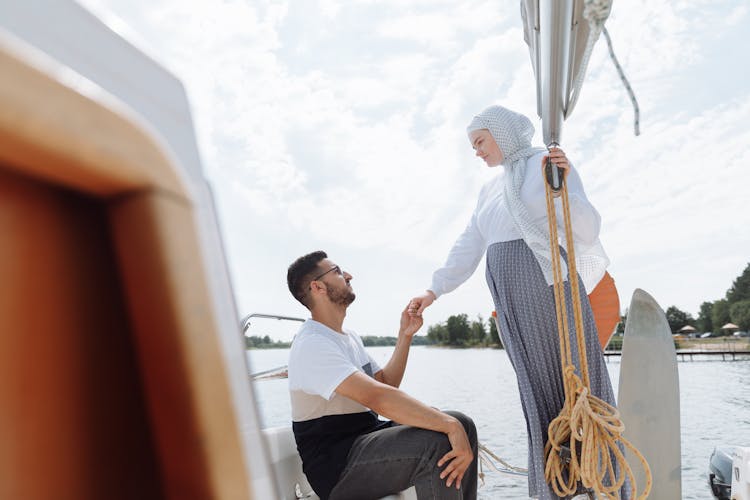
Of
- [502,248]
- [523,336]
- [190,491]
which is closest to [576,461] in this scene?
[523,336]

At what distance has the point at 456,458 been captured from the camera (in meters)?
1.96

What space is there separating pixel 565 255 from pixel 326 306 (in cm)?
90

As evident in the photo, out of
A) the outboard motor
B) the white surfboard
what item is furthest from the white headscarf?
the outboard motor

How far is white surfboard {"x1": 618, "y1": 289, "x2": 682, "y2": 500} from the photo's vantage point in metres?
3.36

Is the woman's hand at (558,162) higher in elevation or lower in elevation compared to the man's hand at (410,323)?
higher

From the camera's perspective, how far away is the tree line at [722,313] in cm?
4778

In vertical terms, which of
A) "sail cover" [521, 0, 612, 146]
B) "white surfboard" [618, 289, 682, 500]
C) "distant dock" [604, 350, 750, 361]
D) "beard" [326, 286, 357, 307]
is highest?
A: "sail cover" [521, 0, 612, 146]

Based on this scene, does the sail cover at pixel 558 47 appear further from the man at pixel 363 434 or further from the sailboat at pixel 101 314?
the sailboat at pixel 101 314

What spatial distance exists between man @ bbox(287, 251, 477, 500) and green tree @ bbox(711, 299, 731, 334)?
56.0m

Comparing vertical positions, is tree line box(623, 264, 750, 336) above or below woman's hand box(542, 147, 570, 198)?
below

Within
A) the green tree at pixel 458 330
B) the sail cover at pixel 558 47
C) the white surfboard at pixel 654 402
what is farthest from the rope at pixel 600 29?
the green tree at pixel 458 330

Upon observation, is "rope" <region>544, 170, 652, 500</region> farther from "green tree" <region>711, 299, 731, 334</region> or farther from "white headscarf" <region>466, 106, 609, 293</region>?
"green tree" <region>711, 299, 731, 334</region>

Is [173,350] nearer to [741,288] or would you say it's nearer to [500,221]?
[500,221]

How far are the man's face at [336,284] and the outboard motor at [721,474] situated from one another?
3.17 metres
